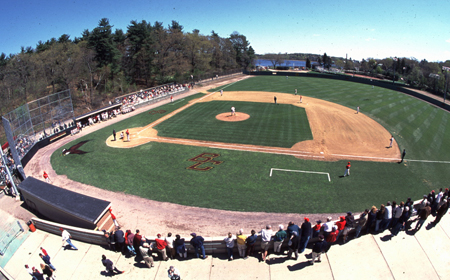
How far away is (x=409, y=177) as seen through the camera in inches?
849

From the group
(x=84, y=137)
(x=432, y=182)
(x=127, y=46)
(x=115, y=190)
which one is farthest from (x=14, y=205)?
(x=127, y=46)

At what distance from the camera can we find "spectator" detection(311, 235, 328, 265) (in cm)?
893

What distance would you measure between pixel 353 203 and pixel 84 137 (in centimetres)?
3281

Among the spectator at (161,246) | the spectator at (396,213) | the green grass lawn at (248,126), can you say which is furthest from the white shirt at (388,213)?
the green grass lawn at (248,126)

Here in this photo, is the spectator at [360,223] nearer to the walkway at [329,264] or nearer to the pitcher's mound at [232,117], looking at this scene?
the walkway at [329,264]

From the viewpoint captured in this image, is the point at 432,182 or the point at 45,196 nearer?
the point at 45,196

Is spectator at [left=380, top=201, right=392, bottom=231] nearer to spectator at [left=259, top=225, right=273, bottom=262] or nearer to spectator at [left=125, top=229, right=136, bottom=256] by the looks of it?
spectator at [left=259, top=225, right=273, bottom=262]

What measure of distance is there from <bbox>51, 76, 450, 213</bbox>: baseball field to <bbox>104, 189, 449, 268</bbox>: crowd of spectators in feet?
20.5

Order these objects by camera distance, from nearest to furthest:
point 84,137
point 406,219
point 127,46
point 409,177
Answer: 1. point 406,219
2. point 409,177
3. point 84,137
4. point 127,46

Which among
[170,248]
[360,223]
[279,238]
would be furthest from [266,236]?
[360,223]

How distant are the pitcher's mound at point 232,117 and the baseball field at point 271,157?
165 millimetres

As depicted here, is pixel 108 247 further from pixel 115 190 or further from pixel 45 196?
pixel 115 190

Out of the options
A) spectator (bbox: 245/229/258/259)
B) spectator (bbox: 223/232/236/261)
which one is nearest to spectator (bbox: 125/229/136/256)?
spectator (bbox: 223/232/236/261)

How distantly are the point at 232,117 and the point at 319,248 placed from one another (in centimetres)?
3075
